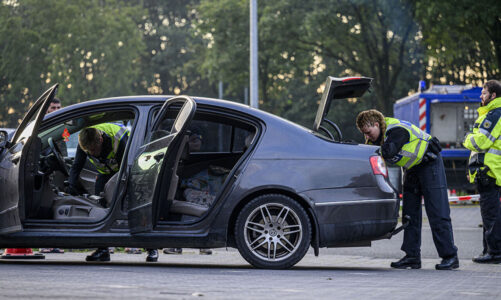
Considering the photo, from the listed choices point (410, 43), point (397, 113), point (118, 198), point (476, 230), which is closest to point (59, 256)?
point (118, 198)

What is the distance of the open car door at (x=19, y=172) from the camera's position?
8227 mm

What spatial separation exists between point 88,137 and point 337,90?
232 centimetres

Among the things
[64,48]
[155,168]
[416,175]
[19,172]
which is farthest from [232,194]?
[64,48]

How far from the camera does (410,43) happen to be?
1421 inches

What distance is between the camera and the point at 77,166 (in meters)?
9.45

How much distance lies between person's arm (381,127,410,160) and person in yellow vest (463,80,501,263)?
1151 millimetres

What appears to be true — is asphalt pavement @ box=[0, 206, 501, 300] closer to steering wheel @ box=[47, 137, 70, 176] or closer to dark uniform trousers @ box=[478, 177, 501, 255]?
dark uniform trousers @ box=[478, 177, 501, 255]

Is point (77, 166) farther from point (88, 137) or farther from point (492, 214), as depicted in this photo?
point (492, 214)

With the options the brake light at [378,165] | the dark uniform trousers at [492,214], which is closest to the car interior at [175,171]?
the brake light at [378,165]

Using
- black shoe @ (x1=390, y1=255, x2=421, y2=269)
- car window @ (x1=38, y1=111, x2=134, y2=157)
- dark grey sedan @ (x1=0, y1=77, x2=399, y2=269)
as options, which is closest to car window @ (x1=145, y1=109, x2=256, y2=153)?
dark grey sedan @ (x1=0, y1=77, x2=399, y2=269)

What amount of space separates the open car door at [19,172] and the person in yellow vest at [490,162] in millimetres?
4121

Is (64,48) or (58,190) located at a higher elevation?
(64,48)

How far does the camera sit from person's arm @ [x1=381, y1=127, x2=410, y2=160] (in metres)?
8.73

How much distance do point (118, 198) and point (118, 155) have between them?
96 cm
